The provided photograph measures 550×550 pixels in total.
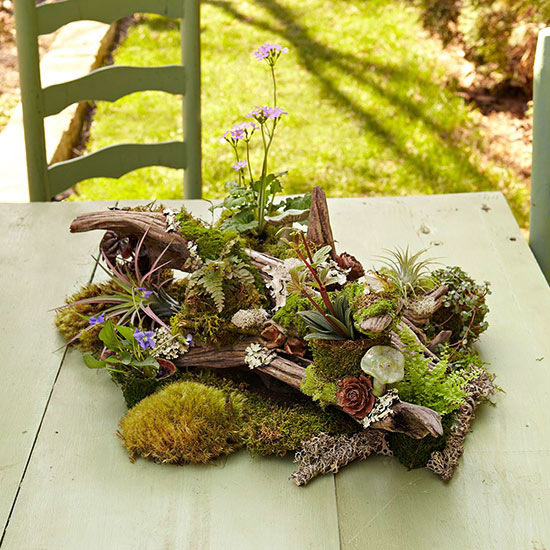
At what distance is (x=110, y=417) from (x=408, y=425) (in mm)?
482

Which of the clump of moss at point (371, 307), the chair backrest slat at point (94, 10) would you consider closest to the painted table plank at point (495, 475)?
the clump of moss at point (371, 307)

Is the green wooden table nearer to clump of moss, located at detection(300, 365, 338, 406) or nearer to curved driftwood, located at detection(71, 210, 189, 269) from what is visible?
clump of moss, located at detection(300, 365, 338, 406)

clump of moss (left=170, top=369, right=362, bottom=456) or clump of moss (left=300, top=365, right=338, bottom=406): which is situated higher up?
clump of moss (left=300, top=365, right=338, bottom=406)

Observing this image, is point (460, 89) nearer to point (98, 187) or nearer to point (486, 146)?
point (486, 146)

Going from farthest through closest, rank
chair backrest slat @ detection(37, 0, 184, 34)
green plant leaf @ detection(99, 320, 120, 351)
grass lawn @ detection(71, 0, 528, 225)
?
grass lawn @ detection(71, 0, 528, 225) → chair backrest slat @ detection(37, 0, 184, 34) → green plant leaf @ detection(99, 320, 120, 351)

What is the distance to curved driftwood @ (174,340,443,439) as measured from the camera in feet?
3.63

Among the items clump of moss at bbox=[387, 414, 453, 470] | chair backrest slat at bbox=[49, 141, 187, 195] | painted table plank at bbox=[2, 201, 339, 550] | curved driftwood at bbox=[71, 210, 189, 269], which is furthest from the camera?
chair backrest slat at bbox=[49, 141, 187, 195]

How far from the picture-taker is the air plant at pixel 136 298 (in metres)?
1.40

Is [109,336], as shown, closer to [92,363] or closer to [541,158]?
[92,363]

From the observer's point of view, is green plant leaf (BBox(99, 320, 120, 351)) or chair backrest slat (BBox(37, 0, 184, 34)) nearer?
green plant leaf (BBox(99, 320, 120, 351))

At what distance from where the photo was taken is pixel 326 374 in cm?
120

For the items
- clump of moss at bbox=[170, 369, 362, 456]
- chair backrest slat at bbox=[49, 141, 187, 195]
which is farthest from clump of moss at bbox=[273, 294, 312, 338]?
chair backrest slat at bbox=[49, 141, 187, 195]

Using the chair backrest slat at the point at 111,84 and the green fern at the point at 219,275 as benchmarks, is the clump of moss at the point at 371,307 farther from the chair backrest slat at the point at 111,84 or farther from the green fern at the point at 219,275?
the chair backrest slat at the point at 111,84

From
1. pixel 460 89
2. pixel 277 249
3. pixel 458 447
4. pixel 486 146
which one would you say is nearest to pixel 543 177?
pixel 277 249
